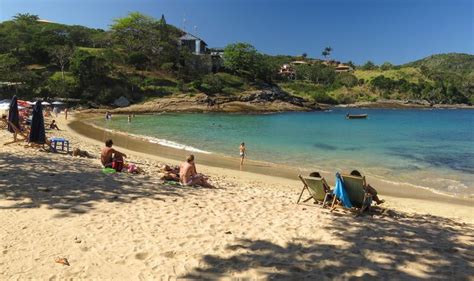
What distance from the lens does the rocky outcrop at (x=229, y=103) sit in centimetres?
6738

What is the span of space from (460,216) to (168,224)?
905cm

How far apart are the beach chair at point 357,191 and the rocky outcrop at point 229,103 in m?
56.7

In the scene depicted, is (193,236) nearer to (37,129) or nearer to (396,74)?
(37,129)

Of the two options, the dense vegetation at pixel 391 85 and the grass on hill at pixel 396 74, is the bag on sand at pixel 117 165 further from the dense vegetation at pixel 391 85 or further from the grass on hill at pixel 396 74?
the grass on hill at pixel 396 74

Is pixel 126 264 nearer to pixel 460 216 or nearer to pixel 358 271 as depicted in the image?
pixel 358 271

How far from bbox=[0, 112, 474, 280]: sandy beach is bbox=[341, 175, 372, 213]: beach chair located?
485 mm

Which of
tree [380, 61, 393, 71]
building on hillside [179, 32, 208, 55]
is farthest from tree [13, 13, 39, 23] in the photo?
tree [380, 61, 393, 71]

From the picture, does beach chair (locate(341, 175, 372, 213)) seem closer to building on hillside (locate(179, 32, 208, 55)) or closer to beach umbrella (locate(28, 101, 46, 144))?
beach umbrella (locate(28, 101, 46, 144))

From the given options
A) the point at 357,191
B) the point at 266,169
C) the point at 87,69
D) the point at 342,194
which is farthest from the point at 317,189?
the point at 87,69

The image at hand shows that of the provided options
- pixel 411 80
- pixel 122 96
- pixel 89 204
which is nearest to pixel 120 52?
pixel 122 96

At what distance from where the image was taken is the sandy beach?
535cm

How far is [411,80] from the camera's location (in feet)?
467

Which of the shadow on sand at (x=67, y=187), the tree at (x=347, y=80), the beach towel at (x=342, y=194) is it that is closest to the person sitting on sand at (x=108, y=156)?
the shadow on sand at (x=67, y=187)

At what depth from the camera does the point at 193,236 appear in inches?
261
